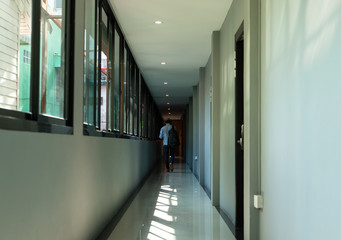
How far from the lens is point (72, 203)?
3.47 m

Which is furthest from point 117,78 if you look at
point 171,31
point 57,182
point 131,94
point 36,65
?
point 36,65

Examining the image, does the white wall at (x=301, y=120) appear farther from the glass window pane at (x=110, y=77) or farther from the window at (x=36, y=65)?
the glass window pane at (x=110, y=77)

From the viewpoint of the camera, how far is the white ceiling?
19.6ft

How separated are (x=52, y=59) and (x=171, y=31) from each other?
170 inches

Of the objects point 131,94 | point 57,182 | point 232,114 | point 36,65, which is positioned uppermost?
point 131,94

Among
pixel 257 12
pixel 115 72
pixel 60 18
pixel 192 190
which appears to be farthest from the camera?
pixel 192 190

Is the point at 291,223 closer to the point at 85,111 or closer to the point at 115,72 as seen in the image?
the point at 85,111

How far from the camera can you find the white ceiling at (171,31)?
5965 millimetres

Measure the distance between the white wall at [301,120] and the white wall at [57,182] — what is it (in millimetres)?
1540

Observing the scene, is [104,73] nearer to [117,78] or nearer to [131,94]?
[117,78]

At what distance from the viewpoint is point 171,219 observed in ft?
18.8

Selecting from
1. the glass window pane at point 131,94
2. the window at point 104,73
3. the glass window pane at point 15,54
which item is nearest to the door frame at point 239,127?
the window at point 104,73

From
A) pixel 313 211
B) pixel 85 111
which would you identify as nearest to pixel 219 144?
pixel 85 111

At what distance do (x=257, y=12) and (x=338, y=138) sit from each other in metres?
2.33
